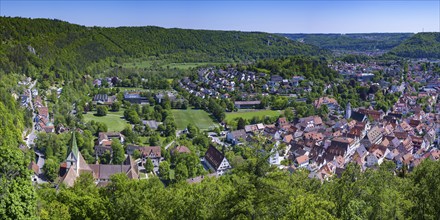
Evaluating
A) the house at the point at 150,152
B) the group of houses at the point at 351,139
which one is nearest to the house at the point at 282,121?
the group of houses at the point at 351,139

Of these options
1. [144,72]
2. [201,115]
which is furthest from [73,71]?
[201,115]

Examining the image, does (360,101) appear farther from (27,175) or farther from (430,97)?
(27,175)

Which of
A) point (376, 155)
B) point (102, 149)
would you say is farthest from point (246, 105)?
point (102, 149)

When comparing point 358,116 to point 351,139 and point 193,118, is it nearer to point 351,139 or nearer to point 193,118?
point 351,139

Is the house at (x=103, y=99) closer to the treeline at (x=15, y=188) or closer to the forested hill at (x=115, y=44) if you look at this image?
the forested hill at (x=115, y=44)

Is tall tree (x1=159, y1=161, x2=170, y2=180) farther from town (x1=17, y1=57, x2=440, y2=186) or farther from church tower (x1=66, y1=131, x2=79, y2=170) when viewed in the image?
church tower (x1=66, y1=131, x2=79, y2=170)

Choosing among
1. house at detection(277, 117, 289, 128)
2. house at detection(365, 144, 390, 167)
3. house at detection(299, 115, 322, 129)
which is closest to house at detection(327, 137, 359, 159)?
house at detection(365, 144, 390, 167)

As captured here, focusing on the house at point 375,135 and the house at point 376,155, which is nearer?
the house at point 376,155

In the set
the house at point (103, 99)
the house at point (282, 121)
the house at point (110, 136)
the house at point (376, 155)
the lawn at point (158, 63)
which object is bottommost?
the house at point (376, 155)
